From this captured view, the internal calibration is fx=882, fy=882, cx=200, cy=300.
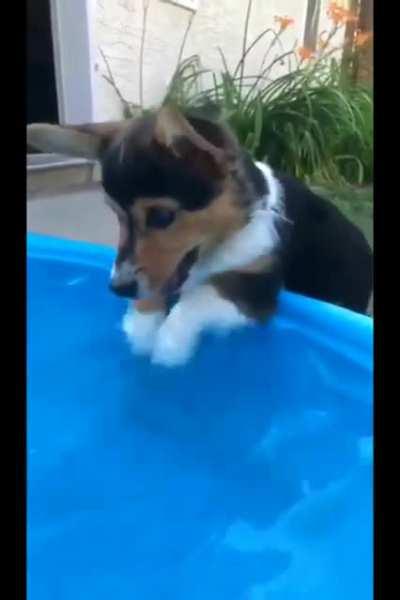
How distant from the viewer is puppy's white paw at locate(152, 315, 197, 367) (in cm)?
152

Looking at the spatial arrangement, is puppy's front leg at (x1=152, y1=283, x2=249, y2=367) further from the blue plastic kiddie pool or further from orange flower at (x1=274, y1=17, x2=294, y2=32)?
orange flower at (x1=274, y1=17, x2=294, y2=32)

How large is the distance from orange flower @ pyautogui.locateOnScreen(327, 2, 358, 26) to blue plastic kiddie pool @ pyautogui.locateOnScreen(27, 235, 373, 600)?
149 cm

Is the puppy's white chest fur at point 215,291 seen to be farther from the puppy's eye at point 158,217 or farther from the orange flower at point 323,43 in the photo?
the orange flower at point 323,43

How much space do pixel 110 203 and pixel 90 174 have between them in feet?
3.94

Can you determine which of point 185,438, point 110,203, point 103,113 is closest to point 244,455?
point 185,438

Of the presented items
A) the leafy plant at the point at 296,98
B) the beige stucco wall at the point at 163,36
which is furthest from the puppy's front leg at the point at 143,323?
the beige stucco wall at the point at 163,36

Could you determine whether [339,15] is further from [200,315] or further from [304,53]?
[200,315]

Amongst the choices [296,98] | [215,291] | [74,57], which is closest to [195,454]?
[215,291]

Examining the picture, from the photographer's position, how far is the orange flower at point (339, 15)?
2809 millimetres

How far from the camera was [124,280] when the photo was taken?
1314 mm

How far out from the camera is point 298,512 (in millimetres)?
1442

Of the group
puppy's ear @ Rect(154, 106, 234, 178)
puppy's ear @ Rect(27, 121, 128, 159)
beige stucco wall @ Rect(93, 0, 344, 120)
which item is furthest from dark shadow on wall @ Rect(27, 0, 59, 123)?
puppy's ear @ Rect(154, 106, 234, 178)

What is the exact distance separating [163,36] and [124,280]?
1.96 metres
